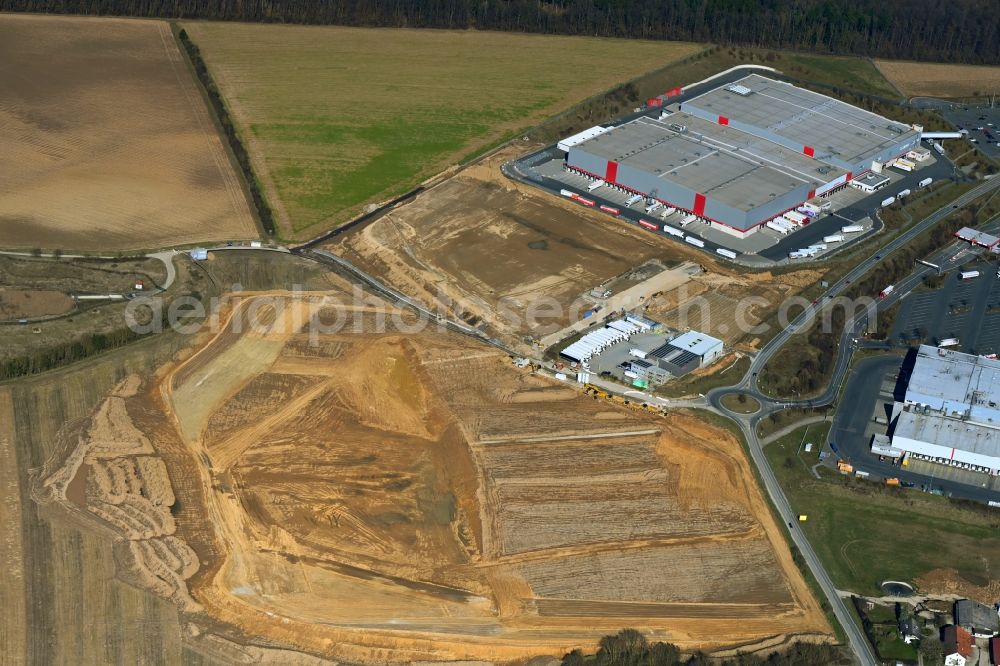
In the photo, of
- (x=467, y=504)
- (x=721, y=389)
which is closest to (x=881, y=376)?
(x=721, y=389)

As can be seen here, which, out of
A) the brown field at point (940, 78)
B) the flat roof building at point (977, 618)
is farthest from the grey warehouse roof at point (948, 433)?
the brown field at point (940, 78)

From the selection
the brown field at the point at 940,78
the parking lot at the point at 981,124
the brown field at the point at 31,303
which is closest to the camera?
the brown field at the point at 31,303

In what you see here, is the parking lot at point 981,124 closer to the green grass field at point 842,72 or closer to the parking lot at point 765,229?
the green grass field at point 842,72

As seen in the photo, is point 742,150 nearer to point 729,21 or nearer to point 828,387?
point 729,21

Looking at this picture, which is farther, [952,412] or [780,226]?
[780,226]

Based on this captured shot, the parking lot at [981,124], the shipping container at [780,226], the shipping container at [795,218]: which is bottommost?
the shipping container at [780,226]

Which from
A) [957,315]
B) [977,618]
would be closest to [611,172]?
[957,315]
